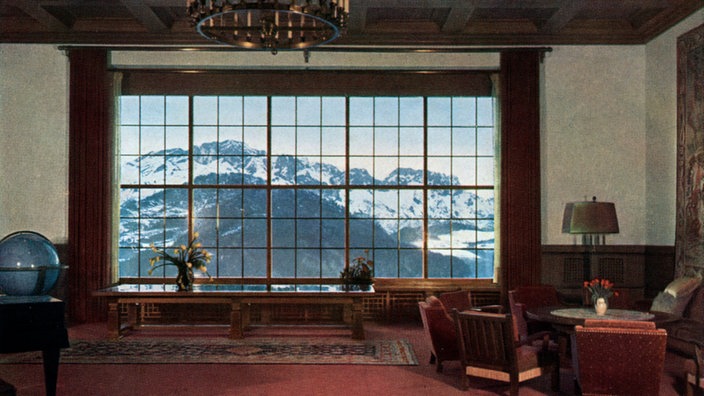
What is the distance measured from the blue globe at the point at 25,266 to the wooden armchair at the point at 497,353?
10.8 feet

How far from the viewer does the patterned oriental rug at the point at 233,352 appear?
687 cm

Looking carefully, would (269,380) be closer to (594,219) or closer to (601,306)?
(601,306)

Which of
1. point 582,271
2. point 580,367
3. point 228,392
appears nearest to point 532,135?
point 582,271

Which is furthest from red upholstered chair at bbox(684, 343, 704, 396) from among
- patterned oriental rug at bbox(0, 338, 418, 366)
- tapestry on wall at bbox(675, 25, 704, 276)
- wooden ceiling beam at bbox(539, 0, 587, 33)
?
wooden ceiling beam at bbox(539, 0, 587, 33)

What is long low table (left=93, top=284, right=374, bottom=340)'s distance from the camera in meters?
7.83

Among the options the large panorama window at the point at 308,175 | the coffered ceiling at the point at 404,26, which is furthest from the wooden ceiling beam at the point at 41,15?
the large panorama window at the point at 308,175

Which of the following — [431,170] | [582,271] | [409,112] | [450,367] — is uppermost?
[409,112]

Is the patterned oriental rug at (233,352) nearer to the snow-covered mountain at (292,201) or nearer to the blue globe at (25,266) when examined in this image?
the blue globe at (25,266)

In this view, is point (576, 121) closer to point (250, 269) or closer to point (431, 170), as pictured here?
point (431, 170)

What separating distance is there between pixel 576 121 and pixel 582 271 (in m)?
2.08

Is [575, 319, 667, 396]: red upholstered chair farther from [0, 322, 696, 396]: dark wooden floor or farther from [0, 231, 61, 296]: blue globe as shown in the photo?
[0, 231, 61, 296]: blue globe

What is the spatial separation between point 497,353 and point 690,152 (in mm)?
4058

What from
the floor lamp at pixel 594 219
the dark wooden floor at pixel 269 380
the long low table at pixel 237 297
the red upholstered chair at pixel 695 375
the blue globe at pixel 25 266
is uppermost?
the floor lamp at pixel 594 219

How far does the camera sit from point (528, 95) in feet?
31.0
